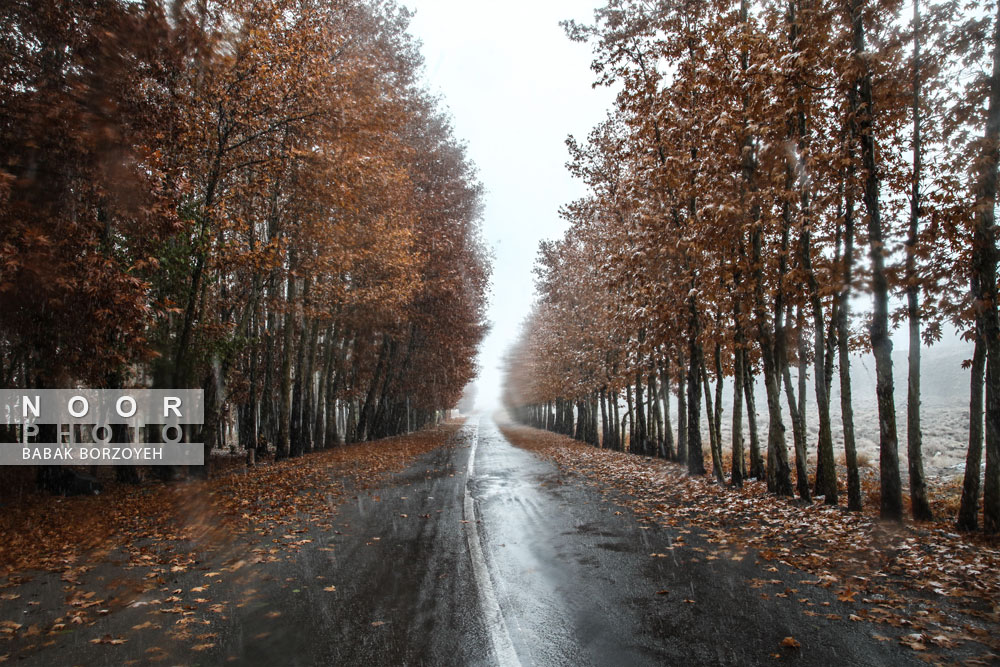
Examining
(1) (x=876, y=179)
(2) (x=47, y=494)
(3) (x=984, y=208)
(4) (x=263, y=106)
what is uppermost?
(4) (x=263, y=106)

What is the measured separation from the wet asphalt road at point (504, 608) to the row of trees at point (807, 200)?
5.27m

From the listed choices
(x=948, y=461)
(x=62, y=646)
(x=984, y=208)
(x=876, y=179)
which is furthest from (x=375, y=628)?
(x=948, y=461)

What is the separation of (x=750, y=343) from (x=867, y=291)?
4.04 meters

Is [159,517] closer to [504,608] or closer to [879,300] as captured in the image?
[504,608]

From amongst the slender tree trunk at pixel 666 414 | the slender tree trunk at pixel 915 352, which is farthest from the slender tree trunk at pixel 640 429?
the slender tree trunk at pixel 915 352

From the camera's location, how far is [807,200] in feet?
43.7

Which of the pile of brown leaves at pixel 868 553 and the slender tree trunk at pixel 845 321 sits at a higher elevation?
the slender tree trunk at pixel 845 321

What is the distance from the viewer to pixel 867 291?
980 centimetres

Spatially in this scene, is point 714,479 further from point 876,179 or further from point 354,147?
point 354,147

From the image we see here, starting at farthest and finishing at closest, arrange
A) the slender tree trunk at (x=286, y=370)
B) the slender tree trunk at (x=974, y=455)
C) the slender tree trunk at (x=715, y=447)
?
the slender tree trunk at (x=286, y=370)
the slender tree trunk at (x=715, y=447)
the slender tree trunk at (x=974, y=455)

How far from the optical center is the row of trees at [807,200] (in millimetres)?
8805

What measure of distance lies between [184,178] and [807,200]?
13781 millimetres

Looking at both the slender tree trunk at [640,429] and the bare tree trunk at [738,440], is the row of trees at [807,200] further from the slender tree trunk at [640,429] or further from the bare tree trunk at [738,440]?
the slender tree trunk at [640,429]

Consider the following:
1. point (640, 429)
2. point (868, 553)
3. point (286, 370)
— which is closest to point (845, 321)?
point (868, 553)
